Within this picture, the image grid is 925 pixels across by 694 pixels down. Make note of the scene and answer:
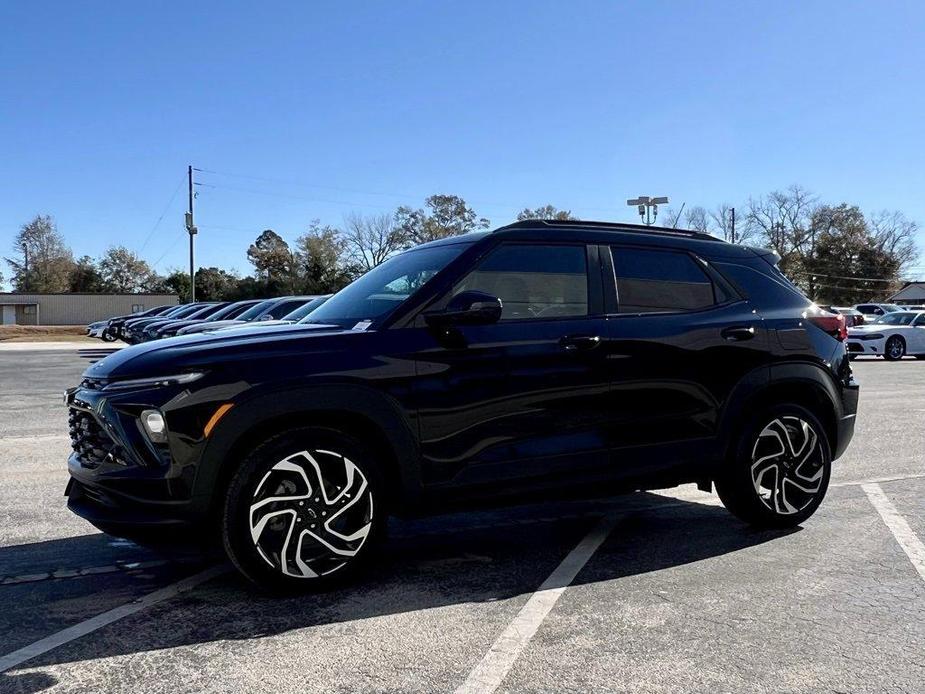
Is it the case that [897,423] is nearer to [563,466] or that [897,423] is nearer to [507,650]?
[563,466]

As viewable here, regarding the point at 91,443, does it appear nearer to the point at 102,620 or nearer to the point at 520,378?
the point at 102,620

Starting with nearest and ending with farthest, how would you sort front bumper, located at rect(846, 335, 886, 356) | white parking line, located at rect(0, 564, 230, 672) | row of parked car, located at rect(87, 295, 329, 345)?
1. white parking line, located at rect(0, 564, 230, 672)
2. row of parked car, located at rect(87, 295, 329, 345)
3. front bumper, located at rect(846, 335, 886, 356)

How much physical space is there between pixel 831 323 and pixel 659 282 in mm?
1355

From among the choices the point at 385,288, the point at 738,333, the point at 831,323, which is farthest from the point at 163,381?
the point at 831,323

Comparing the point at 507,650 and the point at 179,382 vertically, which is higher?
the point at 179,382

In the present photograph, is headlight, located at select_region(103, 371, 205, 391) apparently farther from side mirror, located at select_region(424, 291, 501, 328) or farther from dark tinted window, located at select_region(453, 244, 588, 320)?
dark tinted window, located at select_region(453, 244, 588, 320)

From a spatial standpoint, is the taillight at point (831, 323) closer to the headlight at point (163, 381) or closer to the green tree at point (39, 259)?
the headlight at point (163, 381)

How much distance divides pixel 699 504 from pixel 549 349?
2.36 metres

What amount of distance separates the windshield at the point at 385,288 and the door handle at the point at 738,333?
1.72m

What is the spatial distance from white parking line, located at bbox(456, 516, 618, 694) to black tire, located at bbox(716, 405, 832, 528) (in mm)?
915

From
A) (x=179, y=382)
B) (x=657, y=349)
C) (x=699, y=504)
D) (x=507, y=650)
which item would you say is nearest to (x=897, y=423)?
(x=699, y=504)

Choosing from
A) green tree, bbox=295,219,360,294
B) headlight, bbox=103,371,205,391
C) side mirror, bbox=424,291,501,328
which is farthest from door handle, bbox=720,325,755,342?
green tree, bbox=295,219,360,294

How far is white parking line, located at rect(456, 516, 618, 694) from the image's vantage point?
9.77 feet

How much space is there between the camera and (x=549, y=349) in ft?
13.9
